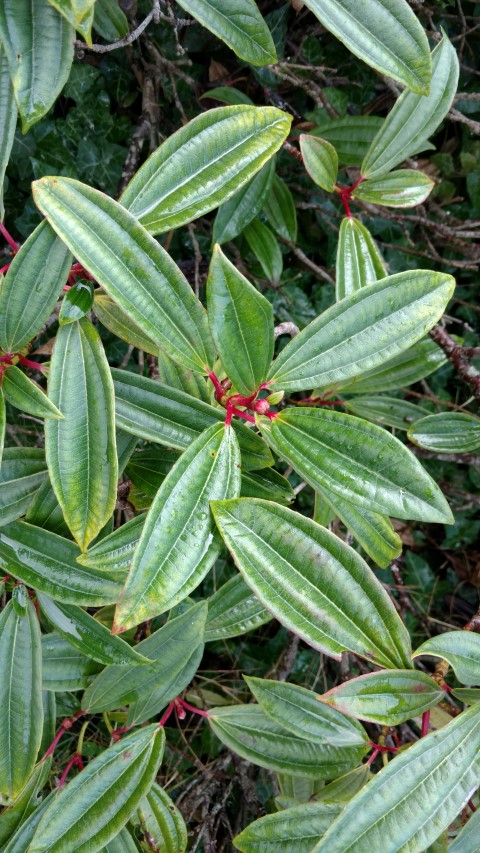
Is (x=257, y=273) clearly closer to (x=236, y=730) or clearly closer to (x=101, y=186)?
(x=101, y=186)

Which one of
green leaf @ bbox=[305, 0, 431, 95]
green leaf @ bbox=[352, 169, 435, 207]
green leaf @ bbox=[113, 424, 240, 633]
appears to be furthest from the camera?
green leaf @ bbox=[352, 169, 435, 207]

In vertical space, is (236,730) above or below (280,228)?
below

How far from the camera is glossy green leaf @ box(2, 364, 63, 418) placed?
0.64 m

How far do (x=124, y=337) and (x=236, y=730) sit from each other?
2.04ft

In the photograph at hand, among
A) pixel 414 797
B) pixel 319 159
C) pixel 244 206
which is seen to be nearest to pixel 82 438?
pixel 414 797

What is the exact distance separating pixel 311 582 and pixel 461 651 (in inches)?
7.5

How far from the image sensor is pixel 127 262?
24.8 inches

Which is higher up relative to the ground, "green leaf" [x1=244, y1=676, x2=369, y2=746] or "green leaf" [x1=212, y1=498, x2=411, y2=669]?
"green leaf" [x1=212, y1=498, x2=411, y2=669]

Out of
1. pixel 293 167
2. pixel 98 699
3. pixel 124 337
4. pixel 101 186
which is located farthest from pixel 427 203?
pixel 98 699

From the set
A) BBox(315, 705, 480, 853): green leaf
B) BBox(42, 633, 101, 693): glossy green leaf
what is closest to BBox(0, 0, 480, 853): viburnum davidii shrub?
BBox(315, 705, 480, 853): green leaf

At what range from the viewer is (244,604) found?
1.00 m

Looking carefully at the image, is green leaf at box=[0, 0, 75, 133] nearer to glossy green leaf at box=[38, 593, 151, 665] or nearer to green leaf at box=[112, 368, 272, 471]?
green leaf at box=[112, 368, 272, 471]

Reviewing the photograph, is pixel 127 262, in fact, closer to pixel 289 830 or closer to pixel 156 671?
pixel 156 671

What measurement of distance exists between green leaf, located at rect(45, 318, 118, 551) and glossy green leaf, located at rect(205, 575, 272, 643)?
0.39 m
